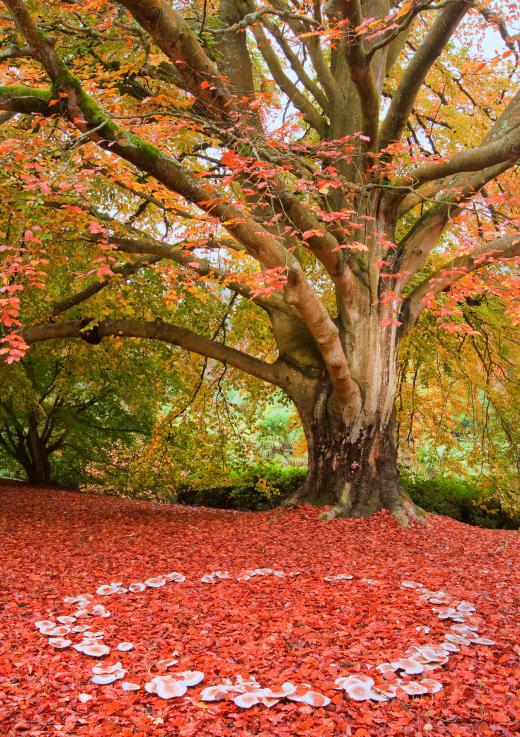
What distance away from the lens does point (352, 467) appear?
5773 mm

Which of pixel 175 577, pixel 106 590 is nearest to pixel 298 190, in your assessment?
pixel 175 577

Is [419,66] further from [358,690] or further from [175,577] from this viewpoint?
[358,690]

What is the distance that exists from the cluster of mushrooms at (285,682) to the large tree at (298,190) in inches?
96.4

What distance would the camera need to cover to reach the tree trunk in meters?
5.66

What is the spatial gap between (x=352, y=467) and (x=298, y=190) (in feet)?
9.50

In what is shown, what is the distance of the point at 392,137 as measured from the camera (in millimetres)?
5660

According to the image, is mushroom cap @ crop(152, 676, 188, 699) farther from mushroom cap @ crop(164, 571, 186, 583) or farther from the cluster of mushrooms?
mushroom cap @ crop(164, 571, 186, 583)

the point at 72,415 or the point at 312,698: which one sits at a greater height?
the point at 72,415

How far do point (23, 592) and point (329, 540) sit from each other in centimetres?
244

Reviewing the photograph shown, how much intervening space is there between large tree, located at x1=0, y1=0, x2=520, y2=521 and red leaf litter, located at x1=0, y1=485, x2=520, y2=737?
148 cm

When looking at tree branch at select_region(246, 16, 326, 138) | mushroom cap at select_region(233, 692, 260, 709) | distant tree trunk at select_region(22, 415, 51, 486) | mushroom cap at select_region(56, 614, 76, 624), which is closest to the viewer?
mushroom cap at select_region(233, 692, 260, 709)

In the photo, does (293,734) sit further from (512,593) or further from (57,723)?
(512,593)

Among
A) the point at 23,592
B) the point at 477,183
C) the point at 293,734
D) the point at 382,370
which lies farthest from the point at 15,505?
the point at 477,183

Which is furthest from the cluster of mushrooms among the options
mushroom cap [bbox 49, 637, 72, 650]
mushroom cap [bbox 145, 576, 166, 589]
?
mushroom cap [bbox 145, 576, 166, 589]
